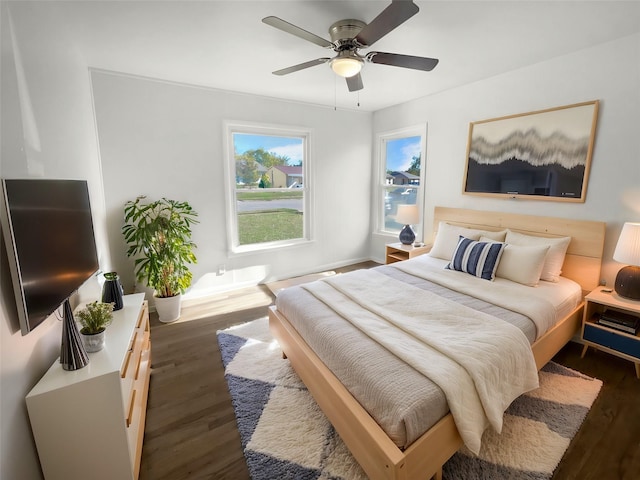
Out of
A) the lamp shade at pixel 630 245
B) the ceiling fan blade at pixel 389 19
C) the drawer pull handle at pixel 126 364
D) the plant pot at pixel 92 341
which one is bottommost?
the drawer pull handle at pixel 126 364

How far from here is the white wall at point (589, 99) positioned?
2373 millimetres

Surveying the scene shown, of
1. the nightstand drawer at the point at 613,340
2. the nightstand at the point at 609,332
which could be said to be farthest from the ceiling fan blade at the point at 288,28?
the nightstand drawer at the point at 613,340

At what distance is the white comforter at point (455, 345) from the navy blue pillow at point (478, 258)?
0.70m

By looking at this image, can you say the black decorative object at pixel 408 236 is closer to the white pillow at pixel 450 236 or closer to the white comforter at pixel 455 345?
the white pillow at pixel 450 236

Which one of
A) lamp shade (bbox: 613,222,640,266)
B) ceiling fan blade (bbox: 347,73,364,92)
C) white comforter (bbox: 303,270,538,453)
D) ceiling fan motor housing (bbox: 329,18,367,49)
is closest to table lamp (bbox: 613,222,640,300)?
lamp shade (bbox: 613,222,640,266)

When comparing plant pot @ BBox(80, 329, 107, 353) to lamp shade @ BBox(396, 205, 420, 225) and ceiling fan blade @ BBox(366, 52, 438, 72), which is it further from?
lamp shade @ BBox(396, 205, 420, 225)

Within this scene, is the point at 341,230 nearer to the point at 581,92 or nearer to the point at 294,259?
the point at 294,259

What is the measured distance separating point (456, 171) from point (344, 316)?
2636 millimetres

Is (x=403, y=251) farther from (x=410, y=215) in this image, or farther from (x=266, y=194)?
(x=266, y=194)

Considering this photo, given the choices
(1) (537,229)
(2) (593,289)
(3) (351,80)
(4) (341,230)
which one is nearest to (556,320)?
(2) (593,289)

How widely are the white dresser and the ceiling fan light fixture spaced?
2.16 metres

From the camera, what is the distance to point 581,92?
260cm

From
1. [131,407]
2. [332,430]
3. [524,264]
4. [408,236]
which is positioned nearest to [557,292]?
[524,264]

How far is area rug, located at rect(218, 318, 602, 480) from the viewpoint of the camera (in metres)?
1.54
